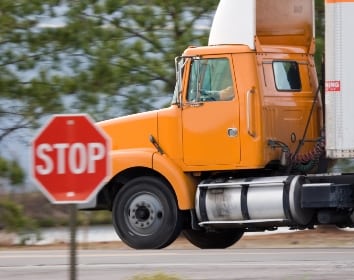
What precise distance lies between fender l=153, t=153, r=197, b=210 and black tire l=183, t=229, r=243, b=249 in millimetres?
1251

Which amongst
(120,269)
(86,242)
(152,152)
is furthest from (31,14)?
(120,269)

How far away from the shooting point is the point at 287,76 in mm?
17141

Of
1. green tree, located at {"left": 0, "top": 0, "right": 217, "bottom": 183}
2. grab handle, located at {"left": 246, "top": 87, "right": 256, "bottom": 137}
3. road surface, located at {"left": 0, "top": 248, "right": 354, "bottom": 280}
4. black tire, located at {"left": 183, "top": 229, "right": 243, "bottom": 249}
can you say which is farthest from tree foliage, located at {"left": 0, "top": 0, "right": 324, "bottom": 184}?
road surface, located at {"left": 0, "top": 248, "right": 354, "bottom": 280}

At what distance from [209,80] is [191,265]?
12.7 feet

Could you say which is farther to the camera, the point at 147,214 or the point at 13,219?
the point at 13,219

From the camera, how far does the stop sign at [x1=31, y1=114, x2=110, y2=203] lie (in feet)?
29.7

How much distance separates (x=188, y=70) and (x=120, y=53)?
625cm

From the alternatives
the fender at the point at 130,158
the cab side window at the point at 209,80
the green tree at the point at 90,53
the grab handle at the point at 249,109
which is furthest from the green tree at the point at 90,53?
the grab handle at the point at 249,109

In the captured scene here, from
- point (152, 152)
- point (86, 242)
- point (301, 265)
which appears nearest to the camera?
point (301, 265)

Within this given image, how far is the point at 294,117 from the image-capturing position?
55.9 feet

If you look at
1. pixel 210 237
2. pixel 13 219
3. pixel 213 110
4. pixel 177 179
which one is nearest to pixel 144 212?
pixel 177 179

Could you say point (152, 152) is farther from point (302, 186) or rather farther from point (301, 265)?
point (301, 265)

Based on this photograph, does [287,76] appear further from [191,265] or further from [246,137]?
[191,265]

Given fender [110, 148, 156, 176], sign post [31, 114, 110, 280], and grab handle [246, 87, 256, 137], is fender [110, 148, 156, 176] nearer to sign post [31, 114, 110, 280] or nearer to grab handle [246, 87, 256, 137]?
grab handle [246, 87, 256, 137]
